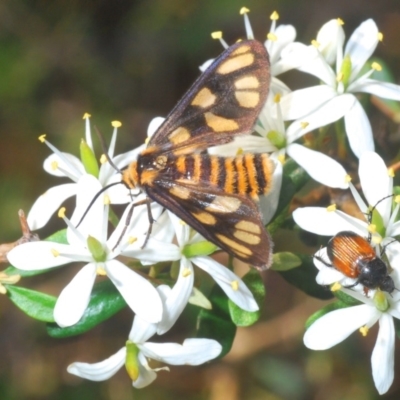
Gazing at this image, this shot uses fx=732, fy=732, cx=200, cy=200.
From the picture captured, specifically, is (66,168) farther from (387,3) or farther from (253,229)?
(387,3)

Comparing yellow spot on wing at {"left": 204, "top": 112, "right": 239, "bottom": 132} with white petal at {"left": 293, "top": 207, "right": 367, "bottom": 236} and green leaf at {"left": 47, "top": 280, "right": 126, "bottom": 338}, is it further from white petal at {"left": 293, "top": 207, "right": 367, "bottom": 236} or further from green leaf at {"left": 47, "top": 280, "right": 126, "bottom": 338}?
green leaf at {"left": 47, "top": 280, "right": 126, "bottom": 338}

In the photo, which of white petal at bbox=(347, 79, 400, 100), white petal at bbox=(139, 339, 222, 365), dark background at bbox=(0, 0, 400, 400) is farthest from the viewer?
dark background at bbox=(0, 0, 400, 400)

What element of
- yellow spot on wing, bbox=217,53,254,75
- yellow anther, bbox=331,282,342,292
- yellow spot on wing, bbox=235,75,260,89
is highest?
yellow spot on wing, bbox=217,53,254,75

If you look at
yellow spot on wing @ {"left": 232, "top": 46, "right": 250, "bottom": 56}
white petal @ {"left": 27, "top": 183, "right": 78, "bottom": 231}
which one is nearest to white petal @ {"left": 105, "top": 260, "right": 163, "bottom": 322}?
white petal @ {"left": 27, "top": 183, "right": 78, "bottom": 231}

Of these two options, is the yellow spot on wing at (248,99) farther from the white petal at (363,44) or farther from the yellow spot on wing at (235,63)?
the white petal at (363,44)

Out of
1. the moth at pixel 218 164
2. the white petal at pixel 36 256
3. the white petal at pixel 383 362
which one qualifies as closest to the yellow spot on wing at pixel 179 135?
the moth at pixel 218 164

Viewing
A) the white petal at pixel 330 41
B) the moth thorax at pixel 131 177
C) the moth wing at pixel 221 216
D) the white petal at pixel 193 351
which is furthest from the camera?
the white petal at pixel 330 41

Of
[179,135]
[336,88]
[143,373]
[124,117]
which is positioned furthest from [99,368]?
[124,117]
